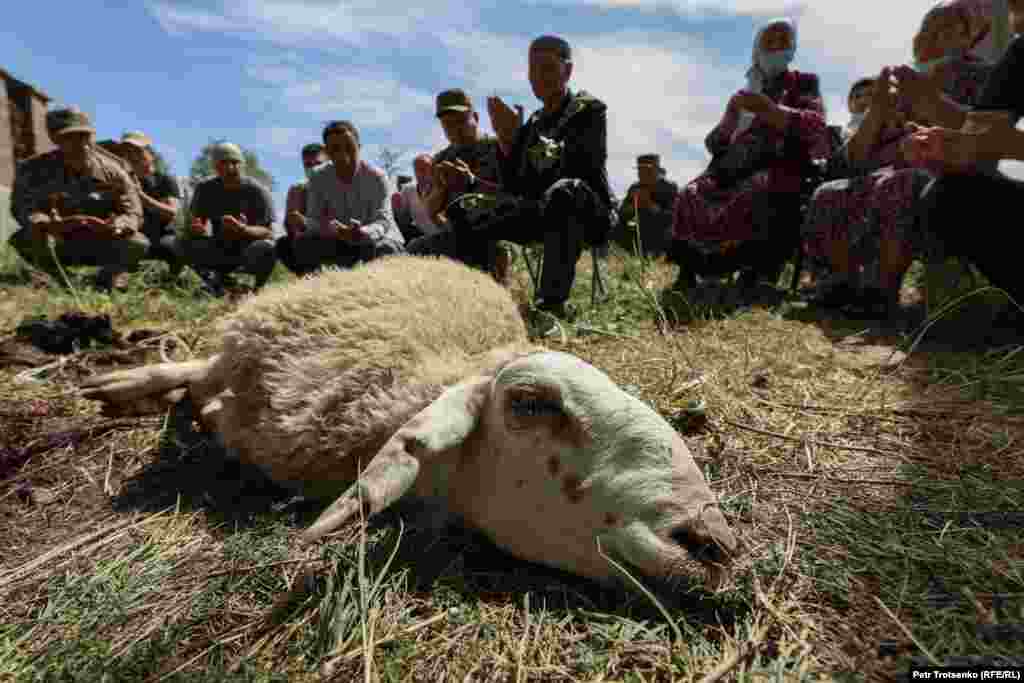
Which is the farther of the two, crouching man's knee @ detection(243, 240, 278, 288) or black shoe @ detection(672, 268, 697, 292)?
crouching man's knee @ detection(243, 240, 278, 288)

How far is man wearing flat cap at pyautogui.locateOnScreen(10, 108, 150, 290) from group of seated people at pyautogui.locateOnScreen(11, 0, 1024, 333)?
0.9 inches

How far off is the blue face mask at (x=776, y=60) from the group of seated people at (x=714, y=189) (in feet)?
0.04

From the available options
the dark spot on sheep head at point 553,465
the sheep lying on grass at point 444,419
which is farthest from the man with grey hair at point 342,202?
the dark spot on sheep head at point 553,465

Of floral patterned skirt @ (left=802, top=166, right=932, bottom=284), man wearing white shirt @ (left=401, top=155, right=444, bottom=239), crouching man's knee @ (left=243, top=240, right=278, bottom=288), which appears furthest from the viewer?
crouching man's knee @ (left=243, top=240, right=278, bottom=288)

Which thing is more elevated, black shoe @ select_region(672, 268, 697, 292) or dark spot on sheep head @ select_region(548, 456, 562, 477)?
dark spot on sheep head @ select_region(548, 456, 562, 477)

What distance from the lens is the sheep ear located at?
155 cm

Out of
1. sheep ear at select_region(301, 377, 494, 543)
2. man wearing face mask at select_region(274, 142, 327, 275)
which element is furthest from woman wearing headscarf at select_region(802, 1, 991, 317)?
man wearing face mask at select_region(274, 142, 327, 275)

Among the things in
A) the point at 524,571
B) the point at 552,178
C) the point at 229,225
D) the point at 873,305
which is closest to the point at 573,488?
the point at 524,571

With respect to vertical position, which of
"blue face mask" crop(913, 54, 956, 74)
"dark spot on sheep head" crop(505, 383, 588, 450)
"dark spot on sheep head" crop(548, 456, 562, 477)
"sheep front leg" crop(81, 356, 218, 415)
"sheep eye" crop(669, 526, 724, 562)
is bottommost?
"sheep front leg" crop(81, 356, 218, 415)

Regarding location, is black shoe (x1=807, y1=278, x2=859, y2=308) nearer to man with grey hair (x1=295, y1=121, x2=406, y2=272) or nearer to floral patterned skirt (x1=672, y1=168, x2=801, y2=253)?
floral patterned skirt (x1=672, y1=168, x2=801, y2=253)

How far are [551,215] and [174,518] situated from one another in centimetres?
370

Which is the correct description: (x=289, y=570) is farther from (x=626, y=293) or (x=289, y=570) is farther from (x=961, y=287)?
(x=961, y=287)

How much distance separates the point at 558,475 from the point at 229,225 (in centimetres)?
720

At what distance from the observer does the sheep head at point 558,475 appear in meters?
1.50
